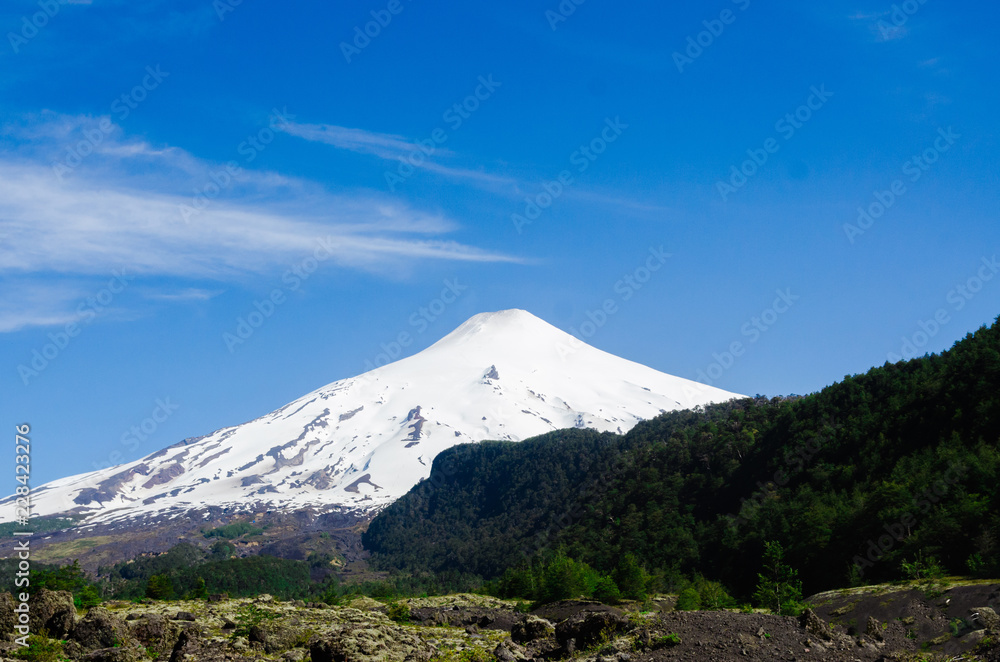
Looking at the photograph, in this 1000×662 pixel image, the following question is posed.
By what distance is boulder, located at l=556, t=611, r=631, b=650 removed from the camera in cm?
2320

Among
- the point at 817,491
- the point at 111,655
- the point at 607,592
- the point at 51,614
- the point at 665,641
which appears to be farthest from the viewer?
the point at 817,491

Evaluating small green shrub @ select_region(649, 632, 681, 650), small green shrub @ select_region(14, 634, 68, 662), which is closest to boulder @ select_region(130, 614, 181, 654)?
small green shrub @ select_region(14, 634, 68, 662)

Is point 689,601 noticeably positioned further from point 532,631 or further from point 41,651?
point 41,651

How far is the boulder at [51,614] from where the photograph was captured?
2700cm

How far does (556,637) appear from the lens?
24531 mm

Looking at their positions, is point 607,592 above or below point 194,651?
below

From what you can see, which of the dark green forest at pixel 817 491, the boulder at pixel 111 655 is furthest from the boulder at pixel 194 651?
the dark green forest at pixel 817 491

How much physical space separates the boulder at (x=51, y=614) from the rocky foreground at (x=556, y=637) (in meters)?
0.04

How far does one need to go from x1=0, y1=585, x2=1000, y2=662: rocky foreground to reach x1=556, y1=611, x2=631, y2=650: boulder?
34 millimetres

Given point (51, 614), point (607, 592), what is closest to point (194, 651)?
point (51, 614)

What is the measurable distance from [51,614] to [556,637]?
56.4 ft

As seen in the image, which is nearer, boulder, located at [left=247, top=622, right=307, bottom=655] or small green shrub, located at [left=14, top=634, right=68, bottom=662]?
small green shrub, located at [left=14, top=634, right=68, bottom=662]

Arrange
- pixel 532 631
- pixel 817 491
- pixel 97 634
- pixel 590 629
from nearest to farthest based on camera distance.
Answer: pixel 590 629 < pixel 97 634 < pixel 532 631 < pixel 817 491

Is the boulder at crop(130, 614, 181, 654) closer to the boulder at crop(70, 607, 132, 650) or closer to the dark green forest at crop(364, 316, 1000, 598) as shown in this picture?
the boulder at crop(70, 607, 132, 650)
